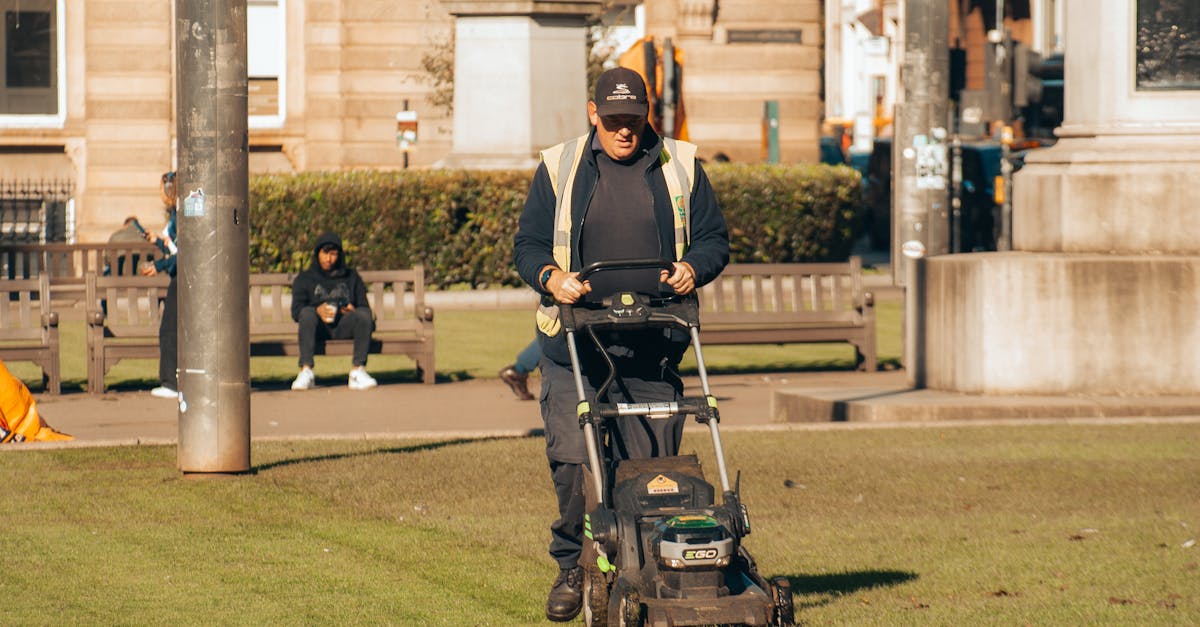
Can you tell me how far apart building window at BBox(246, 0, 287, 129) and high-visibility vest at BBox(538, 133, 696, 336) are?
2538 centimetres

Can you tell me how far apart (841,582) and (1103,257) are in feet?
17.7

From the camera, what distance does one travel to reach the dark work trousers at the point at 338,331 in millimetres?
14562

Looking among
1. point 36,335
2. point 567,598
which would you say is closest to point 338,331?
point 36,335

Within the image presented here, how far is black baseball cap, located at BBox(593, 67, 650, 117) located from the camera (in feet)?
21.1

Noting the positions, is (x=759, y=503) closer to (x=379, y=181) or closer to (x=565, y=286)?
(x=565, y=286)

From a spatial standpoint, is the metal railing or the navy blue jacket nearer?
the navy blue jacket

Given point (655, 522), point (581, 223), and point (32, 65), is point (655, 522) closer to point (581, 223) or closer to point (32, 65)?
point (581, 223)

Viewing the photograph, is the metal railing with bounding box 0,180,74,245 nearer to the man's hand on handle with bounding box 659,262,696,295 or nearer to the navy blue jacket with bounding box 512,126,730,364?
the navy blue jacket with bounding box 512,126,730,364

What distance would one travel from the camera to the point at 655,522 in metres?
6.12

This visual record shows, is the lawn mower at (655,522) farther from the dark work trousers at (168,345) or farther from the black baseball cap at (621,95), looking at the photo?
the dark work trousers at (168,345)

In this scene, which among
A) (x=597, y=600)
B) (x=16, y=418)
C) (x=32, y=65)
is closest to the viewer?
(x=597, y=600)

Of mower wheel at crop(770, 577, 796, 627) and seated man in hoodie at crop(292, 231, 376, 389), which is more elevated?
seated man in hoodie at crop(292, 231, 376, 389)

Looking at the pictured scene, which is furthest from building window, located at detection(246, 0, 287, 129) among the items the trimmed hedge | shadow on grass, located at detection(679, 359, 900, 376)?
shadow on grass, located at detection(679, 359, 900, 376)

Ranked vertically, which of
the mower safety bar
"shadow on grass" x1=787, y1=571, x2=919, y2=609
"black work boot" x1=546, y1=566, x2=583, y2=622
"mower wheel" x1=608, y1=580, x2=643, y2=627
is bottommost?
"shadow on grass" x1=787, y1=571, x2=919, y2=609
